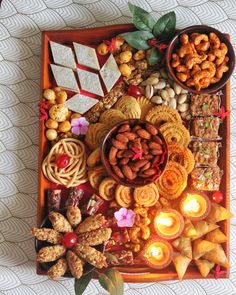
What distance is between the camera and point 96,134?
212 cm

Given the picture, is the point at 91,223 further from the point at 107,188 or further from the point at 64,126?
the point at 64,126

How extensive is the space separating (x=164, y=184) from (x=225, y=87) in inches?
20.6

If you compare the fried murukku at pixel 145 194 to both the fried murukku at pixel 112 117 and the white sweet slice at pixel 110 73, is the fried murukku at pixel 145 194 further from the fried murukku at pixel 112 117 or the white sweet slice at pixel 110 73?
the white sweet slice at pixel 110 73

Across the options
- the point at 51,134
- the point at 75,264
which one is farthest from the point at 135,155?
the point at 75,264

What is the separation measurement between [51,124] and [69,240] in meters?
0.52

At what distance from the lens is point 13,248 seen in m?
2.26

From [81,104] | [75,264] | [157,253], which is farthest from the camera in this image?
[81,104]

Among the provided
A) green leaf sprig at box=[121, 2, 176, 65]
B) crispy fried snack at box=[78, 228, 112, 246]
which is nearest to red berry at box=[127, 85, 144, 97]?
green leaf sprig at box=[121, 2, 176, 65]

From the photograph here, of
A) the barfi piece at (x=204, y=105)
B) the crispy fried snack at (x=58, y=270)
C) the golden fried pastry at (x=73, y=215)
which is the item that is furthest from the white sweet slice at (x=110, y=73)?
the crispy fried snack at (x=58, y=270)

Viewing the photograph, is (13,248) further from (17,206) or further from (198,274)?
(198,274)

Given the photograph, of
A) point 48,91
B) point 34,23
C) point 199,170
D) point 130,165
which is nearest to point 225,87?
point 199,170

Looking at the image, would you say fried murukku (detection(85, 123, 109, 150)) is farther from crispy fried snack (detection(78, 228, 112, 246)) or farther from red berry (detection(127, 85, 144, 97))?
crispy fried snack (detection(78, 228, 112, 246))

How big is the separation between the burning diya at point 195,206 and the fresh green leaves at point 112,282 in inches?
15.8

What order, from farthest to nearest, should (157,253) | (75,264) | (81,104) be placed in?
(81,104) < (157,253) < (75,264)
